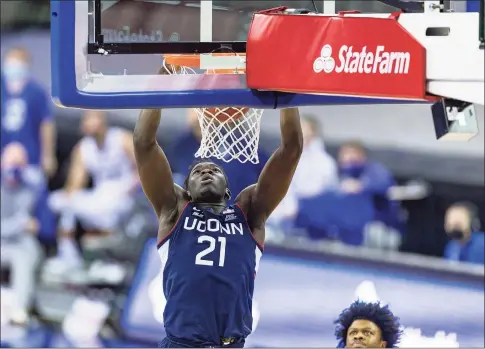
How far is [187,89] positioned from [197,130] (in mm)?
3971

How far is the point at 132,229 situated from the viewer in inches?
328

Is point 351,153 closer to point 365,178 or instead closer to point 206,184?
point 365,178

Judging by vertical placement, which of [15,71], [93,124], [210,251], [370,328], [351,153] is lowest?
[370,328]

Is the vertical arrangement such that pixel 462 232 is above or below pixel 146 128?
below

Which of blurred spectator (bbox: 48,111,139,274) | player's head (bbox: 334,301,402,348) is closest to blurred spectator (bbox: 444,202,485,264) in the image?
player's head (bbox: 334,301,402,348)

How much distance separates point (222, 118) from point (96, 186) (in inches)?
147

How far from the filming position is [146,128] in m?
4.97

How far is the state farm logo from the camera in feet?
12.2

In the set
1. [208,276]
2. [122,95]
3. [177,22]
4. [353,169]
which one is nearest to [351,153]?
[353,169]

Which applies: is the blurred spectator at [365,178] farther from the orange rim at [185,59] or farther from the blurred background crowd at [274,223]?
the orange rim at [185,59]

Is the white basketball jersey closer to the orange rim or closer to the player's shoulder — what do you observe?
the player's shoulder

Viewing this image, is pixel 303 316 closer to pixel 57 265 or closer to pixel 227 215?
pixel 57 265

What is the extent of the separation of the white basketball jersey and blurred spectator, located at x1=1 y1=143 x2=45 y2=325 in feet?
1.56

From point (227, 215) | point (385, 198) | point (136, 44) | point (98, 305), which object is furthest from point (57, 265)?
point (136, 44)
